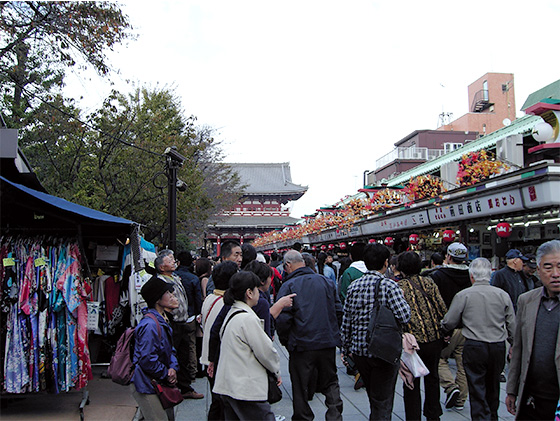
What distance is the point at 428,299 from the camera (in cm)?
471

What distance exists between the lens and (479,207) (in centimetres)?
1049

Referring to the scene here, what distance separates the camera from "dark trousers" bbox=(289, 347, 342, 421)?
14.1 feet

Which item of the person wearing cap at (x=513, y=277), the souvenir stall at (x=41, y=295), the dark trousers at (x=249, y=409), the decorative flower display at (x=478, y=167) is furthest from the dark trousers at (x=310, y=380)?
the decorative flower display at (x=478, y=167)

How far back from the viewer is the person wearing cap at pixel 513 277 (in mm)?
6531

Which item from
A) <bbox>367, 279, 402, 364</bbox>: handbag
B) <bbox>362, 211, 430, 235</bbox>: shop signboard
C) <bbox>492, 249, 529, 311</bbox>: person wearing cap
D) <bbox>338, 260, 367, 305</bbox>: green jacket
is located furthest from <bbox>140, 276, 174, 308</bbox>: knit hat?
<bbox>362, 211, 430, 235</bbox>: shop signboard

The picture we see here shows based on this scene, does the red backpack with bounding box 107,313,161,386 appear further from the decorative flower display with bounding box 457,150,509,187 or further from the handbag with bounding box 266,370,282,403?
the decorative flower display with bounding box 457,150,509,187

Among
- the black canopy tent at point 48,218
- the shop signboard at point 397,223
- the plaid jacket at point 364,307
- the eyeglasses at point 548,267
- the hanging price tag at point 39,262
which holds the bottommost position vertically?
the plaid jacket at point 364,307

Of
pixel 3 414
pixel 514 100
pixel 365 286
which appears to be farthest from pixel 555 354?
pixel 514 100

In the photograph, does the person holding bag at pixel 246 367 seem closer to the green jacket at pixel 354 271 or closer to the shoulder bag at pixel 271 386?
the shoulder bag at pixel 271 386

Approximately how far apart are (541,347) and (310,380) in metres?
2.03

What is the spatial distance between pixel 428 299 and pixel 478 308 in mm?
473

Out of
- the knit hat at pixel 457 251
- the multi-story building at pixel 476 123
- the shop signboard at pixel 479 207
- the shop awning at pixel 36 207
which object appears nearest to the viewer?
the shop awning at pixel 36 207

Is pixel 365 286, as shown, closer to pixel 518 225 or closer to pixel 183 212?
pixel 518 225

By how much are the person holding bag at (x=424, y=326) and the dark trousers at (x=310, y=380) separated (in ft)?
2.31
